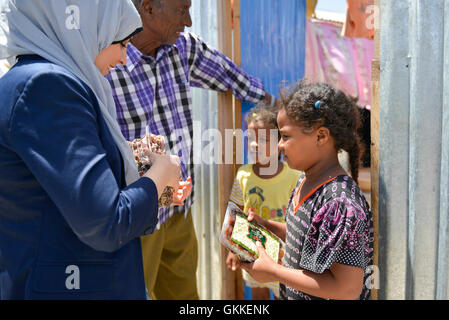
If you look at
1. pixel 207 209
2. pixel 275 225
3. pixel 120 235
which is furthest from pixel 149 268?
pixel 120 235

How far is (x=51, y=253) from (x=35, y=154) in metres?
0.33

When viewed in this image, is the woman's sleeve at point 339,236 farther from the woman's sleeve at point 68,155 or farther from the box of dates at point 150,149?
the woman's sleeve at point 68,155

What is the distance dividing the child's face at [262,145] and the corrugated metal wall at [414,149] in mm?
957

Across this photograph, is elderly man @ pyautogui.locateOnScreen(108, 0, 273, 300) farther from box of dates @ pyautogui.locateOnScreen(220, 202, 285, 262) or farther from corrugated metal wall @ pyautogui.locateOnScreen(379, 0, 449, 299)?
corrugated metal wall @ pyautogui.locateOnScreen(379, 0, 449, 299)

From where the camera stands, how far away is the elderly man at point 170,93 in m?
2.54

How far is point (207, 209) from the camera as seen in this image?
326cm

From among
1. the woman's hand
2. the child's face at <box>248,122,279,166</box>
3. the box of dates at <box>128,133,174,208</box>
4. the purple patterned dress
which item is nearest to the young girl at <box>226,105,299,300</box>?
the child's face at <box>248,122,279,166</box>

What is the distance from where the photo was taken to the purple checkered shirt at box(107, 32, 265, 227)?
8.26 feet

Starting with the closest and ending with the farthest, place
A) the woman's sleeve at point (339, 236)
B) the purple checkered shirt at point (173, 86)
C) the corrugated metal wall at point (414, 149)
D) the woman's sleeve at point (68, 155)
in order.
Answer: the woman's sleeve at point (68, 155) < the woman's sleeve at point (339, 236) < the corrugated metal wall at point (414, 149) < the purple checkered shirt at point (173, 86)

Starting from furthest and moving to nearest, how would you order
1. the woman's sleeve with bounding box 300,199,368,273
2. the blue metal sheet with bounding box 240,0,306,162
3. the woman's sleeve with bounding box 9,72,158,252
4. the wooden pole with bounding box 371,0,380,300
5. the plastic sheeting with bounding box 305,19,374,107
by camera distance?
1. the plastic sheeting with bounding box 305,19,374,107
2. the blue metal sheet with bounding box 240,0,306,162
3. the wooden pole with bounding box 371,0,380,300
4. the woman's sleeve with bounding box 300,199,368,273
5. the woman's sleeve with bounding box 9,72,158,252

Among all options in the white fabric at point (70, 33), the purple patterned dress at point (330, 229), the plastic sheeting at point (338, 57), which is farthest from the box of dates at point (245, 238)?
the plastic sheeting at point (338, 57)

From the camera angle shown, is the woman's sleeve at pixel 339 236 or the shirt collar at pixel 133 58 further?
the shirt collar at pixel 133 58

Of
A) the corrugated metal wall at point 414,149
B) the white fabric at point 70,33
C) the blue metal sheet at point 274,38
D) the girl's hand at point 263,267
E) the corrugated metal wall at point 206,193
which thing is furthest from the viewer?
the corrugated metal wall at point 206,193
